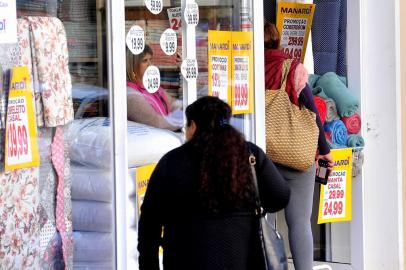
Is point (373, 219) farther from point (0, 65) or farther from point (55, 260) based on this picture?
point (0, 65)

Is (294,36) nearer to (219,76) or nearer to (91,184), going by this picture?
(219,76)

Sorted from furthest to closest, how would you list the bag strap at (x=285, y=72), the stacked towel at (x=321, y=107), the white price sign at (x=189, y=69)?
the stacked towel at (x=321, y=107) → the bag strap at (x=285, y=72) → the white price sign at (x=189, y=69)

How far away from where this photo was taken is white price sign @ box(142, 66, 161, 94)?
17.7 ft

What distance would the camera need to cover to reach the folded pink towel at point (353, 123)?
24.2ft

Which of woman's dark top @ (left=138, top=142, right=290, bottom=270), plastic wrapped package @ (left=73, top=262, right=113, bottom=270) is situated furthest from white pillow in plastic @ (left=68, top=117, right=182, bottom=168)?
woman's dark top @ (left=138, top=142, right=290, bottom=270)

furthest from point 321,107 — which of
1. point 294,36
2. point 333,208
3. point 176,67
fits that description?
point 176,67

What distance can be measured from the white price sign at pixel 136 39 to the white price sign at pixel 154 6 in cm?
17

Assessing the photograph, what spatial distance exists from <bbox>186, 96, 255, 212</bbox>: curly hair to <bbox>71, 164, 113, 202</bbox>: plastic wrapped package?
3.31ft

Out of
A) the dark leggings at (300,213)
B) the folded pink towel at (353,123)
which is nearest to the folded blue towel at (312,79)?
the folded pink towel at (353,123)

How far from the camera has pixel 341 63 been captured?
7676 millimetres

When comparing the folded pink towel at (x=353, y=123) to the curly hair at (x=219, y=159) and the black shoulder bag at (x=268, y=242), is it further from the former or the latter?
the curly hair at (x=219, y=159)

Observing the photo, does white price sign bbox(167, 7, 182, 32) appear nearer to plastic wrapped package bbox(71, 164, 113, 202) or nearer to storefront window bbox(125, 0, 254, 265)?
storefront window bbox(125, 0, 254, 265)

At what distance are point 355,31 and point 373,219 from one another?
1521mm

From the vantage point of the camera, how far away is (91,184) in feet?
16.4
